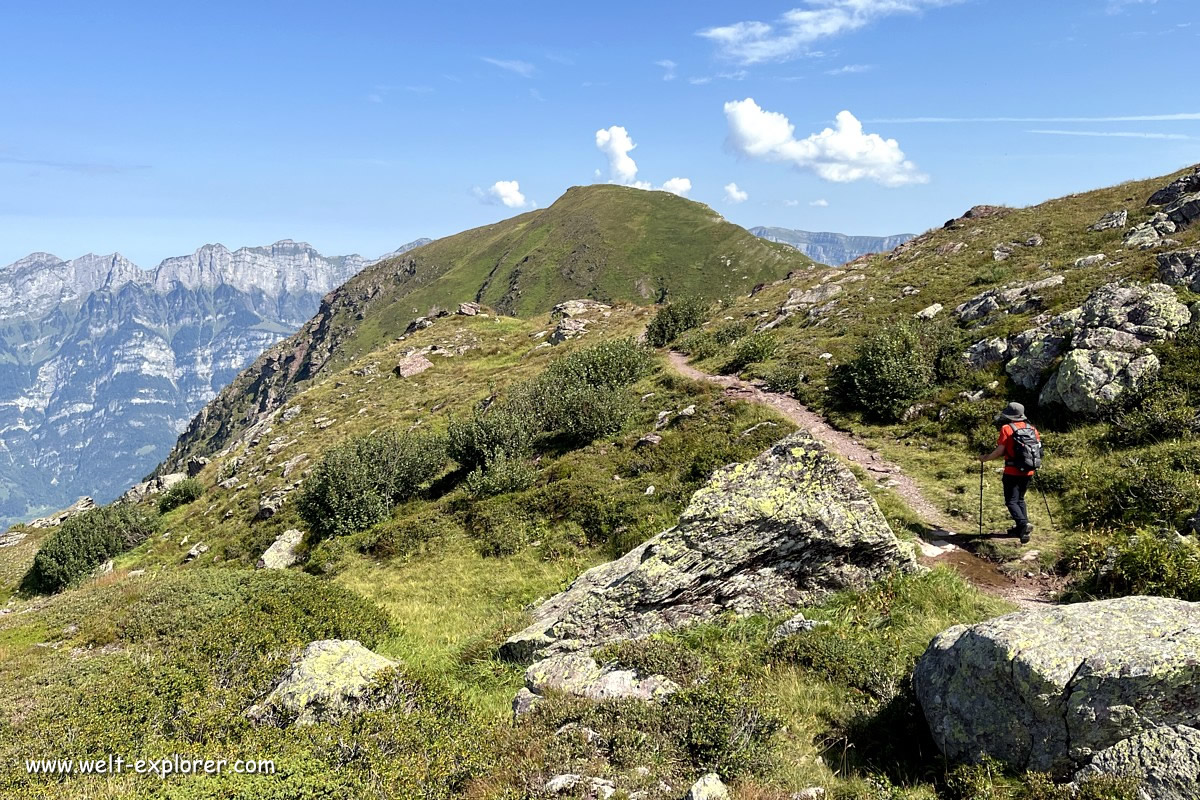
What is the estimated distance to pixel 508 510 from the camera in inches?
770

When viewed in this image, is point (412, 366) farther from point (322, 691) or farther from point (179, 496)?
point (322, 691)

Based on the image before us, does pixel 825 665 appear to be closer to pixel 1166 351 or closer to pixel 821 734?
pixel 821 734

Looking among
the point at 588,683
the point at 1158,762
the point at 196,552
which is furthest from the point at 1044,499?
the point at 196,552

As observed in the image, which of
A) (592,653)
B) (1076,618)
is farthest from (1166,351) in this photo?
(592,653)

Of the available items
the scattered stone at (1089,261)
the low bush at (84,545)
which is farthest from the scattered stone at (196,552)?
the scattered stone at (1089,261)

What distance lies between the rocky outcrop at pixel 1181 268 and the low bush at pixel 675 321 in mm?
28657

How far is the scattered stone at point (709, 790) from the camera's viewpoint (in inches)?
217

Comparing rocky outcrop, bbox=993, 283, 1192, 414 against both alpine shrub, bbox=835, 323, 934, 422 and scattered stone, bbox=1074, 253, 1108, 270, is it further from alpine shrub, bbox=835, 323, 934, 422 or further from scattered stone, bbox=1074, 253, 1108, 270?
scattered stone, bbox=1074, 253, 1108, 270

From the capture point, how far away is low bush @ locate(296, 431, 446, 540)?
22609mm

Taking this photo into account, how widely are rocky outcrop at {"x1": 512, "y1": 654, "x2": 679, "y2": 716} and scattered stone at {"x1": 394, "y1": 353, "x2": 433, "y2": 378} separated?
5161 centimetres

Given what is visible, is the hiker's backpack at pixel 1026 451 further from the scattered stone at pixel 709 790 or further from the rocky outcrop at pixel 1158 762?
the scattered stone at pixel 709 790

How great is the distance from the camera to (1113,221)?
34.4m

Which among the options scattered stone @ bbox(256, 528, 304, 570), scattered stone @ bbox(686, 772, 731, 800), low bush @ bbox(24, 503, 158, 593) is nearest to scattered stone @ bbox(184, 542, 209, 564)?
low bush @ bbox(24, 503, 158, 593)

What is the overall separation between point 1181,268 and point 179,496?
178ft
